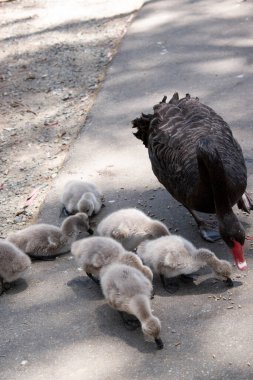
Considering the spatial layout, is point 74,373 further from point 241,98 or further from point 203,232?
point 241,98

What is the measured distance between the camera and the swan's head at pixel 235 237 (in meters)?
3.94

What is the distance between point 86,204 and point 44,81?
3.00 m

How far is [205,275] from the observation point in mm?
4070

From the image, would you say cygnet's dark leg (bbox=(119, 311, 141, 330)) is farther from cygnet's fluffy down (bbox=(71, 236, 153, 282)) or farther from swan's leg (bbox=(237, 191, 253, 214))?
swan's leg (bbox=(237, 191, 253, 214))

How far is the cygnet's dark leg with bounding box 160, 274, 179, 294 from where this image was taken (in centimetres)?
396

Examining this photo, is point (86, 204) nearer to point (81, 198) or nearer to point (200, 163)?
point (81, 198)

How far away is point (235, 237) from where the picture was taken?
13.0 feet

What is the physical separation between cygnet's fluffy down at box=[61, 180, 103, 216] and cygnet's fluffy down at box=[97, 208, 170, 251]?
13.7 inches

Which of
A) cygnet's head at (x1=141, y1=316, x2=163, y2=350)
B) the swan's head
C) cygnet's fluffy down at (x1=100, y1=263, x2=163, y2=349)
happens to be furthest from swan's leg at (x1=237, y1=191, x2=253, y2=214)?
cygnet's head at (x1=141, y1=316, x2=163, y2=350)

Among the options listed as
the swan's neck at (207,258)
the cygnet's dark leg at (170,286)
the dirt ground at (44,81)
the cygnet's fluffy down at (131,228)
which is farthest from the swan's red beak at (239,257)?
the dirt ground at (44,81)

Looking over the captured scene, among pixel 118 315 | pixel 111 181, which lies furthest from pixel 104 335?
pixel 111 181

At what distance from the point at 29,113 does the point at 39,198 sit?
169 centimetres

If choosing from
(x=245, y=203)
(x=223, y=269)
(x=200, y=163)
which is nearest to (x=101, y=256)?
(x=223, y=269)

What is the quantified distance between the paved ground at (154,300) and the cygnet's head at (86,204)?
0.50 ft
